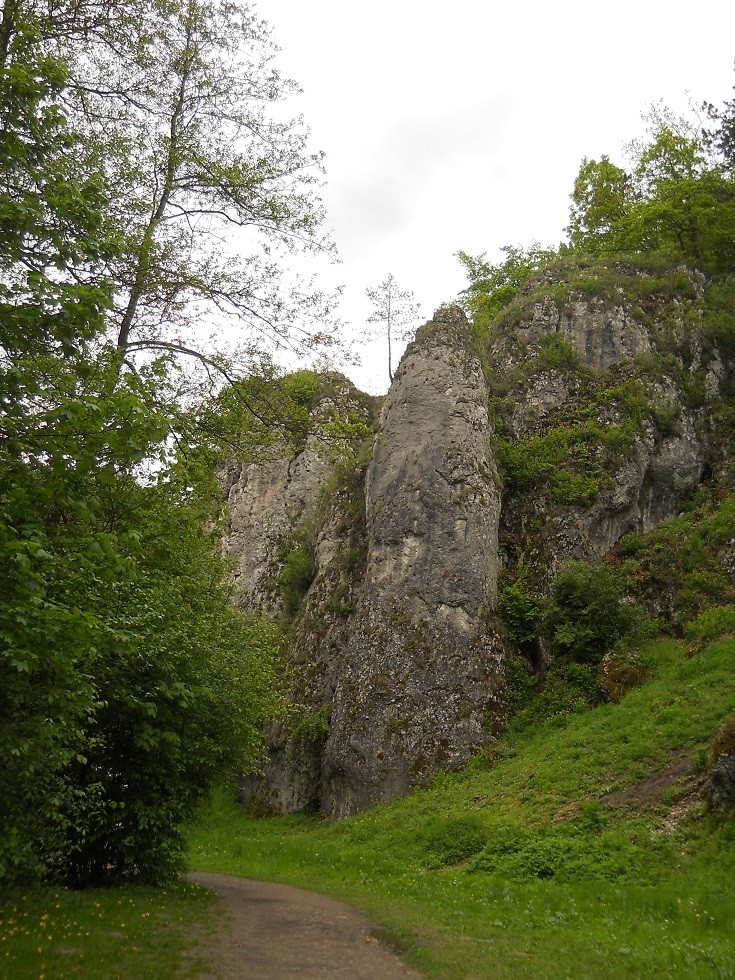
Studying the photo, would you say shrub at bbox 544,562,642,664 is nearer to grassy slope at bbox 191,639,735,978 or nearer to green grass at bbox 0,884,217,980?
grassy slope at bbox 191,639,735,978

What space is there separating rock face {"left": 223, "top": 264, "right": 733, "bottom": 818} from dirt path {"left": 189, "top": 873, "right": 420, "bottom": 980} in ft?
28.4

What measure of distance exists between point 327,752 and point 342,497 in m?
11.2

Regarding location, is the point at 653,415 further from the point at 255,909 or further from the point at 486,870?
the point at 255,909

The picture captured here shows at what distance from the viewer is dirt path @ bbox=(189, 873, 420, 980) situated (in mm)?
8344

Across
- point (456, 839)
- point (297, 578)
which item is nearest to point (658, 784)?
point (456, 839)

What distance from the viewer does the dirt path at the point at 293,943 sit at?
8.34 metres

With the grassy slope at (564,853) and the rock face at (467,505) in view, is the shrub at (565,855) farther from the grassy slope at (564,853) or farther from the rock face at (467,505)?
the rock face at (467,505)

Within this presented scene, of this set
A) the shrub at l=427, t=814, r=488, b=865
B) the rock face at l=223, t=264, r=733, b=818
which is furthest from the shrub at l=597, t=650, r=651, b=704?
the shrub at l=427, t=814, r=488, b=865

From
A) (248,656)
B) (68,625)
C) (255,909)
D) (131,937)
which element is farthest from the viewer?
(248,656)

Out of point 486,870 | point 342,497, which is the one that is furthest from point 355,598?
point 486,870

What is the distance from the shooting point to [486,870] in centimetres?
1369

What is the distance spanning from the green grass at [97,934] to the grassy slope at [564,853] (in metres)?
2.87

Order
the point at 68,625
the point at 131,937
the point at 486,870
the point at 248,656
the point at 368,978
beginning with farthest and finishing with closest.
Answer: the point at 248,656, the point at 486,870, the point at 131,937, the point at 368,978, the point at 68,625

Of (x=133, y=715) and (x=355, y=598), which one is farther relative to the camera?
(x=355, y=598)
